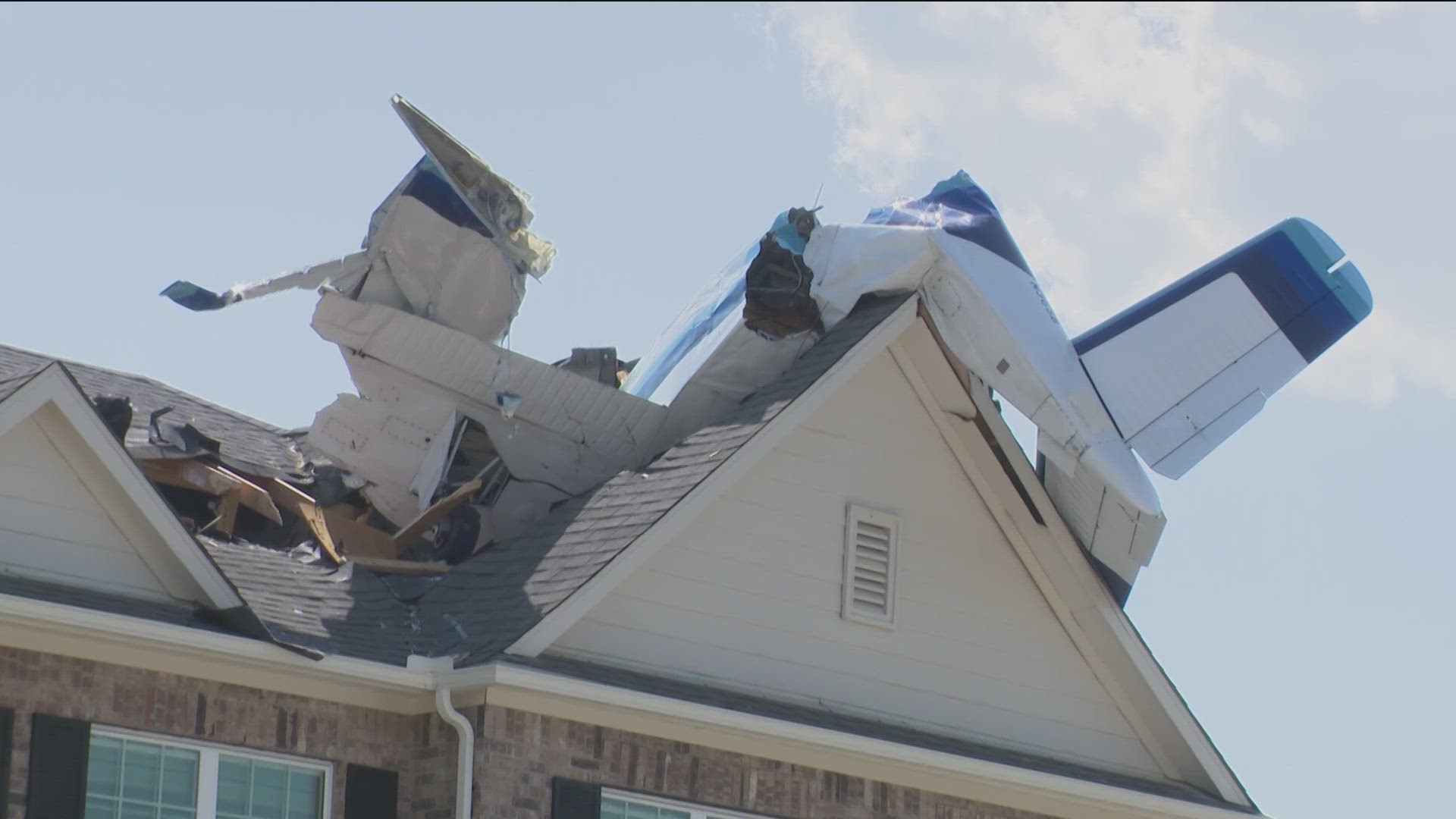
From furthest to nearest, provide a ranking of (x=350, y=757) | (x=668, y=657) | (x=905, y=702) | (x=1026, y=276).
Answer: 1. (x=1026, y=276)
2. (x=905, y=702)
3. (x=668, y=657)
4. (x=350, y=757)

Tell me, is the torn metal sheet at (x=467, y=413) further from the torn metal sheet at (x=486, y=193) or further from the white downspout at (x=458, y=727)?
the white downspout at (x=458, y=727)

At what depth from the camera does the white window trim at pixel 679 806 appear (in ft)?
44.9

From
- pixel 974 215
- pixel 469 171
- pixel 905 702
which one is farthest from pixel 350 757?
pixel 974 215

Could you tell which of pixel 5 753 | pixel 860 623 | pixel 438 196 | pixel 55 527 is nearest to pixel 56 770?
pixel 5 753

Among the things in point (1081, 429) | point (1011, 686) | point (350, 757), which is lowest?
point (350, 757)

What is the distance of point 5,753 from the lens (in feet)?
38.8

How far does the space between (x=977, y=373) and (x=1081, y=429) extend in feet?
2.54

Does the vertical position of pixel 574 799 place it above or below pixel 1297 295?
below

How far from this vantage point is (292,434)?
59.1ft

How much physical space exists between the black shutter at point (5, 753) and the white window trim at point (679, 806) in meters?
3.32

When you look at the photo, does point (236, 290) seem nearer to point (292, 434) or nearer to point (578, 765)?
point (292, 434)

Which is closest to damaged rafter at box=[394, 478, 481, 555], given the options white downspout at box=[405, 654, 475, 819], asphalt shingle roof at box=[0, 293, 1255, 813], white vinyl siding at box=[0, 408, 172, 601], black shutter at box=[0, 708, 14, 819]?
asphalt shingle roof at box=[0, 293, 1255, 813]

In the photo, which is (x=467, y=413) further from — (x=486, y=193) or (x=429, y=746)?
(x=429, y=746)

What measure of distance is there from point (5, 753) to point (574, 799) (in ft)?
10.3
